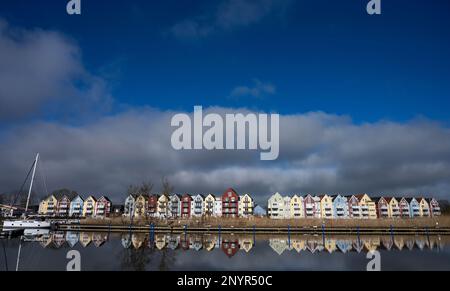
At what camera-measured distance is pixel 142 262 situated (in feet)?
45.8

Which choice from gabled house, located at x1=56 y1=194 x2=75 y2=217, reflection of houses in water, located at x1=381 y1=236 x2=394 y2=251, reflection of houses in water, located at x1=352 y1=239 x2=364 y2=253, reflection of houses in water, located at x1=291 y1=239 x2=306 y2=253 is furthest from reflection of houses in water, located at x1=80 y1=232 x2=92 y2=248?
gabled house, located at x1=56 y1=194 x2=75 y2=217

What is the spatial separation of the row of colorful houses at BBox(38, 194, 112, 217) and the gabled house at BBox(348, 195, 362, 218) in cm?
9033

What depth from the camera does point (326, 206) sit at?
4112 inches

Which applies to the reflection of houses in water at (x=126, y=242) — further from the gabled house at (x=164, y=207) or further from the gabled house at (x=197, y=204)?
the gabled house at (x=197, y=204)

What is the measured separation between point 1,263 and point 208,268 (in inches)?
381

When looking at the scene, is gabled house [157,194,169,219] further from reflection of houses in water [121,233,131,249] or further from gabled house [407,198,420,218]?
gabled house [407,198,420,218]

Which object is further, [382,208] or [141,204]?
[382,208]

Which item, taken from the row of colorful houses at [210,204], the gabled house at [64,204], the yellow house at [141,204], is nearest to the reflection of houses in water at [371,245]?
the yellow house at [141,204]

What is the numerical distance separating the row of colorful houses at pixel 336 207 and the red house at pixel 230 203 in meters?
12.2

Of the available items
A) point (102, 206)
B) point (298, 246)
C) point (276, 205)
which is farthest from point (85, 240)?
point (102, 206)

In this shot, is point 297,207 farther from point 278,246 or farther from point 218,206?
point 278,246

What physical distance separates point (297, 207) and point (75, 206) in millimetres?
→ 85863

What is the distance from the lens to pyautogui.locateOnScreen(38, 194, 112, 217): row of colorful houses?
118m
